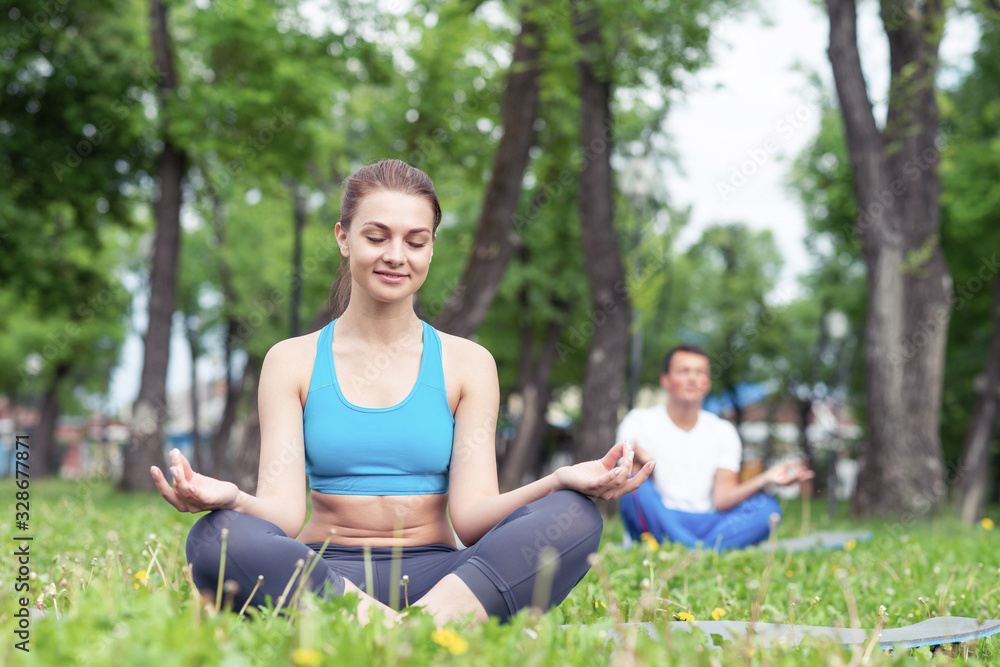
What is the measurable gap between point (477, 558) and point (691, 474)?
3.53 meters

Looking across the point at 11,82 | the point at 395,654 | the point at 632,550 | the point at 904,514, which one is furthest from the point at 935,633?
the point at 11,82

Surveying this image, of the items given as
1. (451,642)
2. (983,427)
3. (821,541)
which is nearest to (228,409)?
(983,427)

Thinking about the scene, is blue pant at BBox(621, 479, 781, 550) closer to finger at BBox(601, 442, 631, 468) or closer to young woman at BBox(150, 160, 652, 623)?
young woman at BBox(150, 160, 652, 623)

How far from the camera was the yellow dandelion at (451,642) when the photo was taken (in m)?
1.98

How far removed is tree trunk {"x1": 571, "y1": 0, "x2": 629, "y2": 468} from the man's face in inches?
209

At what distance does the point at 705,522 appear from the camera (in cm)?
585

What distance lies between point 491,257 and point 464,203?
11.2m

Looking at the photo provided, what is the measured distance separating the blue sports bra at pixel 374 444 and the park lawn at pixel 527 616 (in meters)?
0.58

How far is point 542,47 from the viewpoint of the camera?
11.3 meters

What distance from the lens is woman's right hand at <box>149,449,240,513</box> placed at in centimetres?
247

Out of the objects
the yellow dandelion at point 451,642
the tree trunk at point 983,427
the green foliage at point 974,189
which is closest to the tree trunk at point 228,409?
the tree trunk at point 983,427

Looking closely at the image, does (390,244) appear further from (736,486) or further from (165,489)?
(736,486)

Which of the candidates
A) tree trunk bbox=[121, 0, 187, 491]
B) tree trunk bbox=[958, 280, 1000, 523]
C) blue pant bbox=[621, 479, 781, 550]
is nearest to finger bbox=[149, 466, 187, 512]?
blue pant bbox=[621, 479, 781, 550]

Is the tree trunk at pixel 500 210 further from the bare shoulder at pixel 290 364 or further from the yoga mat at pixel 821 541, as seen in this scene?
the bare shoulder at pixel 290 364
